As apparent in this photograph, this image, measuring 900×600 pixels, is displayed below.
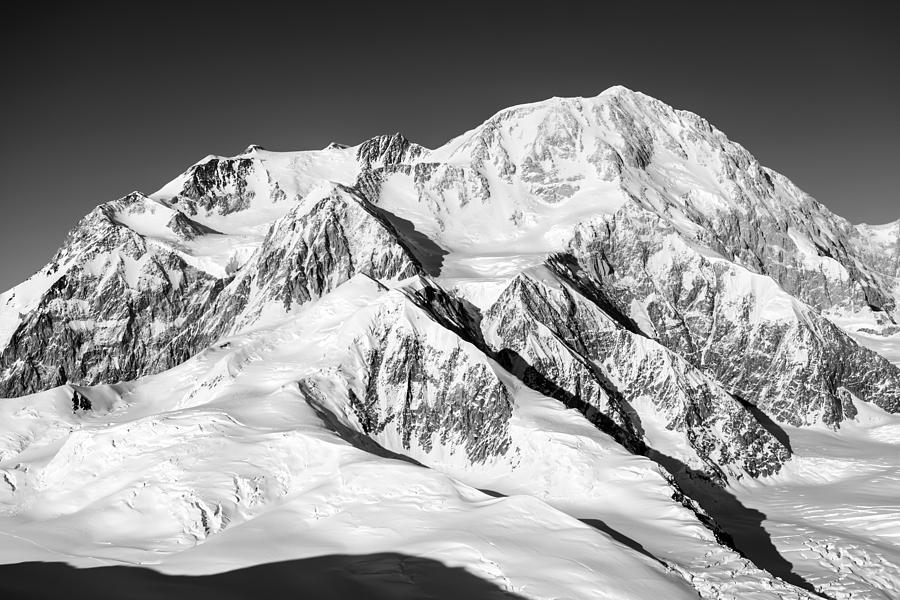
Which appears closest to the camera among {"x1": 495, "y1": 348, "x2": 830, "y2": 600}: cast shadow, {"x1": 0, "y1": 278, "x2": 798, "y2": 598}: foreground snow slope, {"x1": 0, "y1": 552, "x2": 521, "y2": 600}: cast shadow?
{"x1": 0, "y1": 552, "x2": 521, "y2": 600}: cast shadow

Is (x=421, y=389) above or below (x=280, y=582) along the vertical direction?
above

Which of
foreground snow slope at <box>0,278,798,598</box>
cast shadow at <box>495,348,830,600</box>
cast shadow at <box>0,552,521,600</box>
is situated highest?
cast shadow at <box>495,348,830,600</box>

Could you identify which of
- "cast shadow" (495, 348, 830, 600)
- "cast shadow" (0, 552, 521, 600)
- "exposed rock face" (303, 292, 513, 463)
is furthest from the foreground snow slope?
"cast shadow" (495, 348, 830, 600)

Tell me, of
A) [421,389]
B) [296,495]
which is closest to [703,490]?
[421,389]

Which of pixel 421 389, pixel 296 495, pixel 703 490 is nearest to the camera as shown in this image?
pixel 296 495

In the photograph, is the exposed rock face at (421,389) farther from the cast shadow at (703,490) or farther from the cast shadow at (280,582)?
the cast shadow at (280,582)

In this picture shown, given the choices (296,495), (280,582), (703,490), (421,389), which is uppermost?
(421,389)

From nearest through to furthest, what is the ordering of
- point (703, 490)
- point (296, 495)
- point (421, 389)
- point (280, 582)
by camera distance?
point (280, 582) < point (296, 495) < point (421, 389) < point (703, 490)

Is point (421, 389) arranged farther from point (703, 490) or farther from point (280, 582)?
point (280, 582)

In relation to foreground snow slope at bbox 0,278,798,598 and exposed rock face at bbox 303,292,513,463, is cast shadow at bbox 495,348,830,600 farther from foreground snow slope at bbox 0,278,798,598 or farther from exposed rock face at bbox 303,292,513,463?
foreground snow slope at bbox 0,278,798,598

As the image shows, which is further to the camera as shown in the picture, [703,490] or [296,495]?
[703,490]

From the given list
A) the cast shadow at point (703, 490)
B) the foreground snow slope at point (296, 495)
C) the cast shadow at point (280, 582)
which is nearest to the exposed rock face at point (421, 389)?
the foreground snow slope at point (296, 495)
